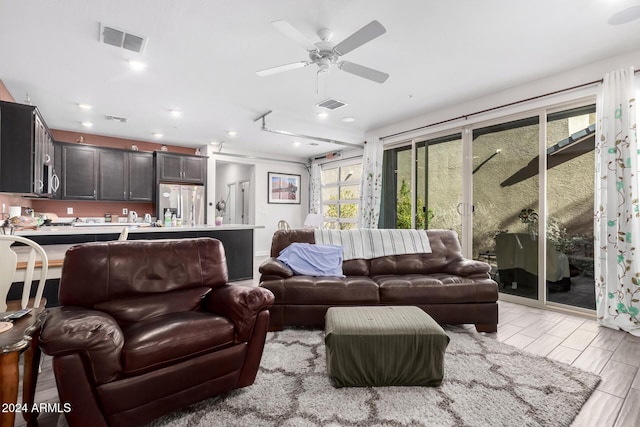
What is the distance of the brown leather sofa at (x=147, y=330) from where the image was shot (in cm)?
134

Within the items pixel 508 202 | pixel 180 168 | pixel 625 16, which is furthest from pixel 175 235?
pixel 625 16

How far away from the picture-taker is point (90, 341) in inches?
52.4

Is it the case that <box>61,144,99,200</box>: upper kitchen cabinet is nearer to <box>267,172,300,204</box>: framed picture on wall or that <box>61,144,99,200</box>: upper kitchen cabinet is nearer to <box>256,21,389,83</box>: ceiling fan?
<box>267,172,300,204</box>: framed picture on wall

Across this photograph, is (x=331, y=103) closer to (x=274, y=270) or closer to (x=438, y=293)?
(x=274, y=270)

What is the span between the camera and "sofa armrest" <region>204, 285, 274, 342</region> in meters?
1.79

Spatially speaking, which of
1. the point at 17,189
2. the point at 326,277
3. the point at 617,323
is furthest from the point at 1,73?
the point at 617,323

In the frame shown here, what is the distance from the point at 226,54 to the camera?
9.89 ft

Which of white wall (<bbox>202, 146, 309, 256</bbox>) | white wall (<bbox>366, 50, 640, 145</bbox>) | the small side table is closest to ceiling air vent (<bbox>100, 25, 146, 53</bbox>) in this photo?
the small side table

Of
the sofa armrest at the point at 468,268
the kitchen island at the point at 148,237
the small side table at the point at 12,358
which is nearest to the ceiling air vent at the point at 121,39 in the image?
the kitchen island at the point at 148,237

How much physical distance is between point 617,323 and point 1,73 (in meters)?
6.73

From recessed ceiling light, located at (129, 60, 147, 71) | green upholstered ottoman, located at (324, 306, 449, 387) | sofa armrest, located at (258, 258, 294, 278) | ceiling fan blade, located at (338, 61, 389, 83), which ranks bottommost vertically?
green upholstered ottoman, located at (324, 306, 449, 387)

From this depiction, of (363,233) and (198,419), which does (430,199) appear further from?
(198,419)

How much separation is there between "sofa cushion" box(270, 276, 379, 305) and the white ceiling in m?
2.22

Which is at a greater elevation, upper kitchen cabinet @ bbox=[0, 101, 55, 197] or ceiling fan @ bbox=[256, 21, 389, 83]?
ceiling fan @ bbox=[256, 21, 389, 83]
